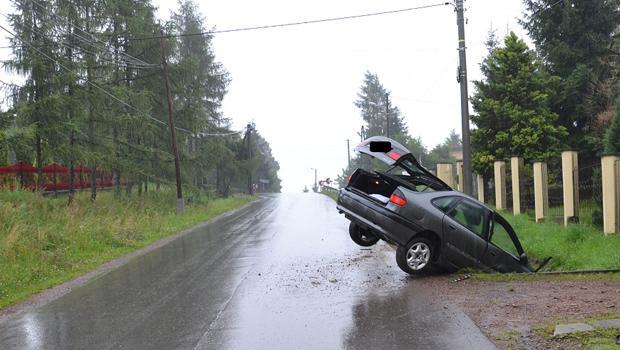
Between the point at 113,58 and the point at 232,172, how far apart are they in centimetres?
2952

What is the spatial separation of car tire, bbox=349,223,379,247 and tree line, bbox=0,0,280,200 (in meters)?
11.5

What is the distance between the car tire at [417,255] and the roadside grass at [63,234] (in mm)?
6310

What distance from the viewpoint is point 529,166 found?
814 inches

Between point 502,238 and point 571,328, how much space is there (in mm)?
4361

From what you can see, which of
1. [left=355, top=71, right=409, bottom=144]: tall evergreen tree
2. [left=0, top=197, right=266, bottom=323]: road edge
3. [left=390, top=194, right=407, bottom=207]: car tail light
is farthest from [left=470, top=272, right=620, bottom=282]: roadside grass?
[left=355, top=71, right=409, bottom=144]: tall evergreen tree

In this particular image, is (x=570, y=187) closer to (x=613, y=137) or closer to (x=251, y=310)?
(x=613, y=137)

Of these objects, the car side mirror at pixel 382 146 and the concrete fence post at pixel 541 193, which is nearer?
the car side mirror at pixel 382 146

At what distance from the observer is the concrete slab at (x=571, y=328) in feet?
18.1

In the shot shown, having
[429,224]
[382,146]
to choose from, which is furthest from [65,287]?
[429,224]

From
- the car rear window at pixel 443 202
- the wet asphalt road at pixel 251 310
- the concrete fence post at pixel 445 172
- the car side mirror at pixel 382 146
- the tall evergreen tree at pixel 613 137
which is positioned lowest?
the wet asphalt road at pixel 251 310

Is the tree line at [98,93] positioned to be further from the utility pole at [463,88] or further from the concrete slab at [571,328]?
the concrete slab at [571,328]

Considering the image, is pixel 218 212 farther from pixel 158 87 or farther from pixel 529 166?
pixel 529 166

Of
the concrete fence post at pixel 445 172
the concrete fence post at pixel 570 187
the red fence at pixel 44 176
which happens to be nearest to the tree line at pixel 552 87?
the concrete fence post at pixel 445 172

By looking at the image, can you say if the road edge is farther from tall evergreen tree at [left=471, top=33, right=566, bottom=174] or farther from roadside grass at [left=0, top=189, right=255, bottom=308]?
tall evergreen tree at [left=471, top=33, right=566, bottom=174]
